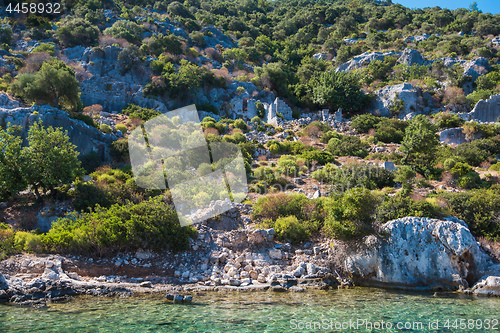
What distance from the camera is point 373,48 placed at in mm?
55938

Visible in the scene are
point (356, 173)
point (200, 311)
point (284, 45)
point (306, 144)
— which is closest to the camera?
point (200, 311)

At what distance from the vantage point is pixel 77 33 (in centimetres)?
4250

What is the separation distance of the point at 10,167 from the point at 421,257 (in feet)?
70.1

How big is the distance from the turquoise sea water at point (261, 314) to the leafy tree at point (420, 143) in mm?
14629

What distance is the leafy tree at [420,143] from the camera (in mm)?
23406

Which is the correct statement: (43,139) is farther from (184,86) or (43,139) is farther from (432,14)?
(432,14)

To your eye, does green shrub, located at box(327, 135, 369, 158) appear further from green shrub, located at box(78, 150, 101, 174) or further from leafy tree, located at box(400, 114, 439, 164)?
green shrub, located at box(78, 150, 101, 174)

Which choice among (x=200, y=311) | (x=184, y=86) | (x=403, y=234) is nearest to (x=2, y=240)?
(x=200, y=311)

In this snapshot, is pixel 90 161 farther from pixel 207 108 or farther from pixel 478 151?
pixel 478 151

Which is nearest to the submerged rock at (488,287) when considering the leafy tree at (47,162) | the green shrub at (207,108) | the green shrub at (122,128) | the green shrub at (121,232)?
the green shrub at (121,232)

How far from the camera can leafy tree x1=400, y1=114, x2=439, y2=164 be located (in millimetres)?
23406

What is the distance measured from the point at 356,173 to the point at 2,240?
66.3ft

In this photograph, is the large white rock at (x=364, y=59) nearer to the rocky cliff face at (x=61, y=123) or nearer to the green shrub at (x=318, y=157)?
the green shrub at (x=318, y=157)

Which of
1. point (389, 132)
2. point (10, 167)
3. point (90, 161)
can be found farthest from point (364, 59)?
point (10, 167)
